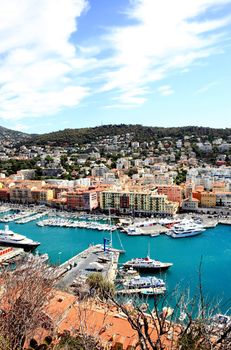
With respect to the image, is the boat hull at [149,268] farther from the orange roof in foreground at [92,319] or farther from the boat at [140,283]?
the orange roof in foreground at [92,319]

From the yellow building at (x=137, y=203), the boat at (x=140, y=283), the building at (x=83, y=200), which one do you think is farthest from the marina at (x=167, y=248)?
the building at (x=83, y=200)

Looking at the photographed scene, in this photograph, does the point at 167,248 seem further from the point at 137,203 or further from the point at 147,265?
the point at 137,203

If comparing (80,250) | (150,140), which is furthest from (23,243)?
(150,140)

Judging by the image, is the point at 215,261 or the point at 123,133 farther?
the point at 123,133

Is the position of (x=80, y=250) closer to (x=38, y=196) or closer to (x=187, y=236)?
(x=187, y=236)

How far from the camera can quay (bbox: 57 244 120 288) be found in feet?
29.7

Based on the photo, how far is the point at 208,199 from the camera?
1925 centimetres

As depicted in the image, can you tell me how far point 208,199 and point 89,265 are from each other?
10815mm

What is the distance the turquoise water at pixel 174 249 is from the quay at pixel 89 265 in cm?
49

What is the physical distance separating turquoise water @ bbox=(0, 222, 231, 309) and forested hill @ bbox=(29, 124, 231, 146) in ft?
106

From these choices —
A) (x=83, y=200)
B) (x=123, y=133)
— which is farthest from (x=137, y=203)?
(x=123, y=133)

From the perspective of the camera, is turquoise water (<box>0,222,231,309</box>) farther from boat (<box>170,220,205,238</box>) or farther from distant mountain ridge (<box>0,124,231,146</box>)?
distant mountain ridge (<box>0,124,231,146</box>)

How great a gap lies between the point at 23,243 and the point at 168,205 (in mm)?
7719

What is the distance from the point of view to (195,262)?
11250 millimetres
